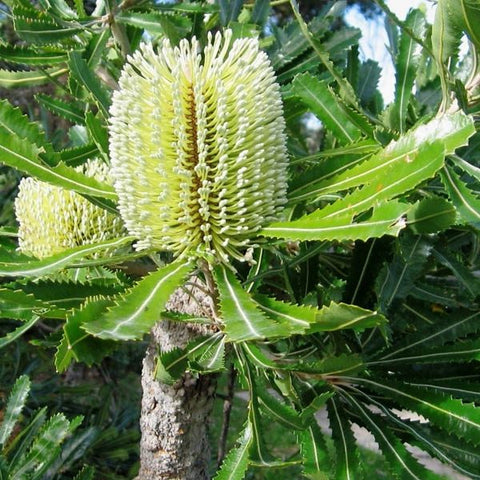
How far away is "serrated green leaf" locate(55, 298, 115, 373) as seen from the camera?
525 mm

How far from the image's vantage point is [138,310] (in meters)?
0.53

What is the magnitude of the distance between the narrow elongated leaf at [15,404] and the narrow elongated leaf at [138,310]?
30.1 inches

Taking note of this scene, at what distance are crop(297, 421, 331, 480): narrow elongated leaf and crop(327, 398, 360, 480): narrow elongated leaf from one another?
0.03 m

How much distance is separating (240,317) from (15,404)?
2.80ft

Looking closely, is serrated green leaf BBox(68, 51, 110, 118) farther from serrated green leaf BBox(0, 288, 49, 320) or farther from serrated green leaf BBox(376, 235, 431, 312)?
serrated green leaf BBox(376, 235, 431, 312)

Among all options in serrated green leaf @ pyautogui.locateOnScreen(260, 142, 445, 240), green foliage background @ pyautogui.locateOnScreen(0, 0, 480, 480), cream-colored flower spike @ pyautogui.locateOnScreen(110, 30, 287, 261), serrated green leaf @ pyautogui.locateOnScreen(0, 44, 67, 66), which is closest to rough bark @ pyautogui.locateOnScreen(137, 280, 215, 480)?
green foliage background @ pyautogui.locateOnScreen(0, 0, 480, 480)

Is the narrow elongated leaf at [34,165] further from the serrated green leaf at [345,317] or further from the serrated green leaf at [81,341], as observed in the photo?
the serrated green leaf at [345,317]

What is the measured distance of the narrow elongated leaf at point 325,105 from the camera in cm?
74

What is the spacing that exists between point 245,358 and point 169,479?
31cm

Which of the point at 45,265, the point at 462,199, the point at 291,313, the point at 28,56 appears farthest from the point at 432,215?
the point at 28,56

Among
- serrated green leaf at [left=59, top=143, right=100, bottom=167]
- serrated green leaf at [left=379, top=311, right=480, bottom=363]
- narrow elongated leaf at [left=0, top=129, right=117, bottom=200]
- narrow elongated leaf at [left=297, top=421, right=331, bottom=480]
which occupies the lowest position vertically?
narrow elongated leaf at [left=297, top=421, right=331, bottom=480]

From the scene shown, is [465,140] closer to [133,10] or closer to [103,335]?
[103,335]

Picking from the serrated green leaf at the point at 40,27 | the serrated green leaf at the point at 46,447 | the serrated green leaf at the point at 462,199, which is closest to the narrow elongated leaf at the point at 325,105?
the serrated green leaf at the point at 462,199

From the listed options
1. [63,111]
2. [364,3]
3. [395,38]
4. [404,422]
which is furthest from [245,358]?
[364,3]
